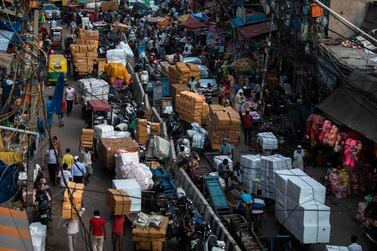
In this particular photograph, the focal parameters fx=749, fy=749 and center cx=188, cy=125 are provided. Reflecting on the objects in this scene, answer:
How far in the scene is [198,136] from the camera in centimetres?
2314

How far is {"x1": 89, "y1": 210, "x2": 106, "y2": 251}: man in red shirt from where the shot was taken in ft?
49.3

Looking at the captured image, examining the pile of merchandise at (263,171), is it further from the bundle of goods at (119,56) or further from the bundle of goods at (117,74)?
the bundle of goods at (119,56)

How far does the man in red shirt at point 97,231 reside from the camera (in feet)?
49.3

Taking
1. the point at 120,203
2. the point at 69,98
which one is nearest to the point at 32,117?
the point at 120,203

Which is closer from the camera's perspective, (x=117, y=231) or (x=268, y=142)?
(x=117, y=231)

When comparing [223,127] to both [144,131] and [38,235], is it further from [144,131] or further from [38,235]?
[38,235]

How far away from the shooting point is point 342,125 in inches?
834

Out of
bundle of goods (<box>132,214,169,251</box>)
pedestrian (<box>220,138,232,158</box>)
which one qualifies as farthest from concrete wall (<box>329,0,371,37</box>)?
bundle of goods (<box>132,214,169,251</box>)

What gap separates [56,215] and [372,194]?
785 cm

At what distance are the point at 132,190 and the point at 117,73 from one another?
1268 centimetres

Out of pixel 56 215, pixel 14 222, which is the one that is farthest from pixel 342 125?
pixel 14 222

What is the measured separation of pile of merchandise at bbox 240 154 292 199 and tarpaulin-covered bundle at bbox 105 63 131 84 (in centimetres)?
1087

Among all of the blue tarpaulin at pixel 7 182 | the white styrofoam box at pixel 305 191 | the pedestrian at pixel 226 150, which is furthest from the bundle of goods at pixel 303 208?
the blue tarpaulin at pixel 7 182

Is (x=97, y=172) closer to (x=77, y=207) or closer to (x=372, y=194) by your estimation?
(x=77, y=207)
